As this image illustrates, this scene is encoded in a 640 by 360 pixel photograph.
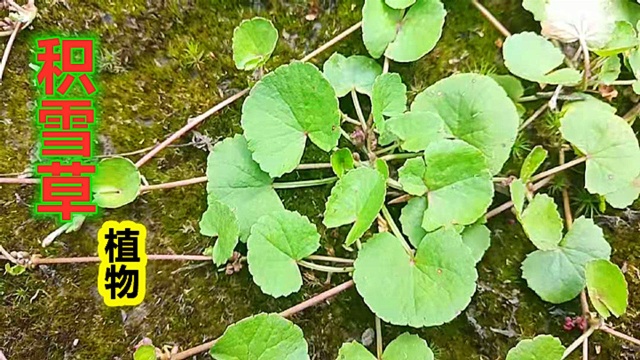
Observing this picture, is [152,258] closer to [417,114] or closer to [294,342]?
[294,342]

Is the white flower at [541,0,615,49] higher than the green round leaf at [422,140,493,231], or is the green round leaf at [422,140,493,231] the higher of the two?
the white flower at [541,0,615,49]

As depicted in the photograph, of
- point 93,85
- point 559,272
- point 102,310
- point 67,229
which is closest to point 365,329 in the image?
point 559,272

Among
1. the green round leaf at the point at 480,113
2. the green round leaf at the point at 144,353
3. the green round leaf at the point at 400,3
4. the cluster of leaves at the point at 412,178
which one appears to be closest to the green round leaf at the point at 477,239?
the cluster of leaves at the point at 412,178

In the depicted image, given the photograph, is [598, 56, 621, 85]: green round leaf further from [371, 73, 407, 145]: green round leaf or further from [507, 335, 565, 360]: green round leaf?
[507, 335, 565, 360]: green round leaf

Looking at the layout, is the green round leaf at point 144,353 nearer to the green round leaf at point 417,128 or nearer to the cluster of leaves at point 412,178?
the cluster of leaves at point 412,178

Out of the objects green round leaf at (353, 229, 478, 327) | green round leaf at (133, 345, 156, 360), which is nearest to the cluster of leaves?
green round leaf at (353, 229, 478, 327)

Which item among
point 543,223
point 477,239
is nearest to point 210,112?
point 477,239

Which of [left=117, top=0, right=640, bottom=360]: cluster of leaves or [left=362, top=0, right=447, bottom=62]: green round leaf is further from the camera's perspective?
[left=362, top=0, right=447, bottom=62]: green round leaf
